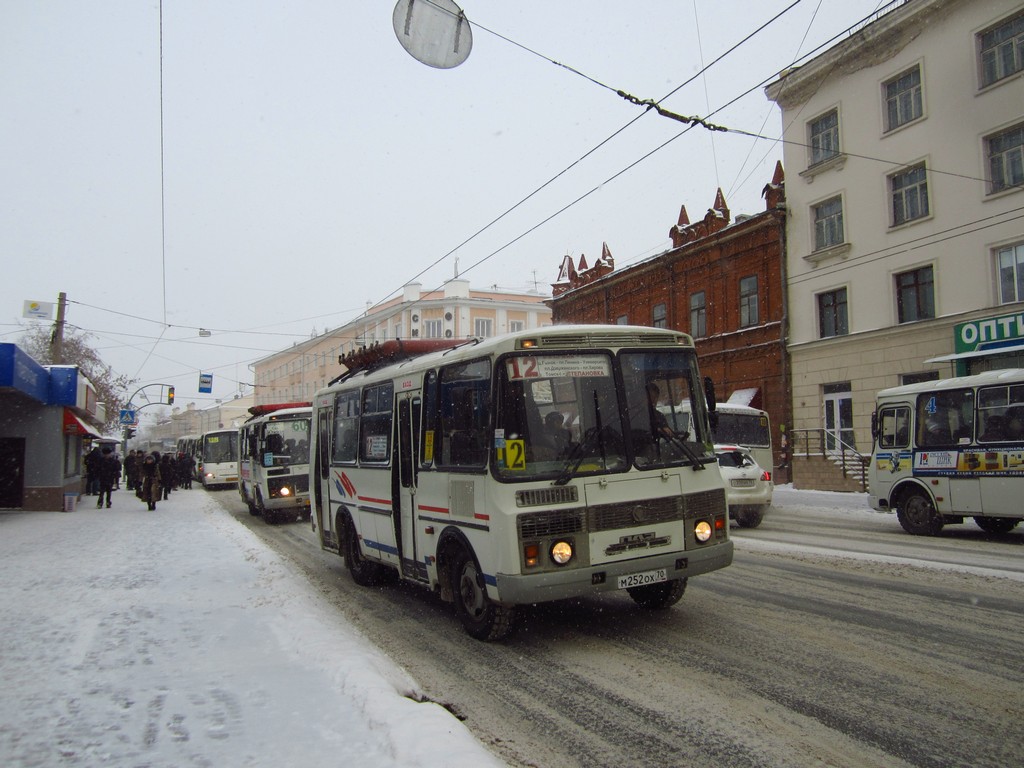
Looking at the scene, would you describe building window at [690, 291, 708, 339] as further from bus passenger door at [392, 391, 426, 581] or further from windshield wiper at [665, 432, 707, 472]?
windshield wiper at [665, 432, 707, 472]

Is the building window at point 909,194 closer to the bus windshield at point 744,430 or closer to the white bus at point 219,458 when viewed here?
the bus windshield at point 744,430

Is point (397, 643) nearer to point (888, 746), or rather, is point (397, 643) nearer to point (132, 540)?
point (888, 746)

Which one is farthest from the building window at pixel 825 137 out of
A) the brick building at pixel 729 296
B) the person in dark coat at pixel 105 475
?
the person in dark coat at pixel 105 475

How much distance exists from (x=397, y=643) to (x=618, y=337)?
11.3 feet

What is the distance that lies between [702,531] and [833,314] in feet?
74.9

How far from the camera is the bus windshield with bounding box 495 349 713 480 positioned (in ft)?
20.5

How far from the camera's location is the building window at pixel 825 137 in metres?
26.8

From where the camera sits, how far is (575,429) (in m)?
6.39

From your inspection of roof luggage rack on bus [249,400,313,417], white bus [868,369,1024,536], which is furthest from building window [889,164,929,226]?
roof luggage rack on bus [249,400,313,417]

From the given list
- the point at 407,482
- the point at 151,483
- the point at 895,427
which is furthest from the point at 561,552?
the point at 151,483

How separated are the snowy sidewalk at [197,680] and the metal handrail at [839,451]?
19.5 meters

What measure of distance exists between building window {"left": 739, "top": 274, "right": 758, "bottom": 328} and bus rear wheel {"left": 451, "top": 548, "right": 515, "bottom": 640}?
84.7 feet

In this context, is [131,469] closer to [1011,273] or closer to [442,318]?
[442,318]

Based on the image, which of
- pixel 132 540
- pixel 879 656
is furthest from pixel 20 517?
pixel 879 656
